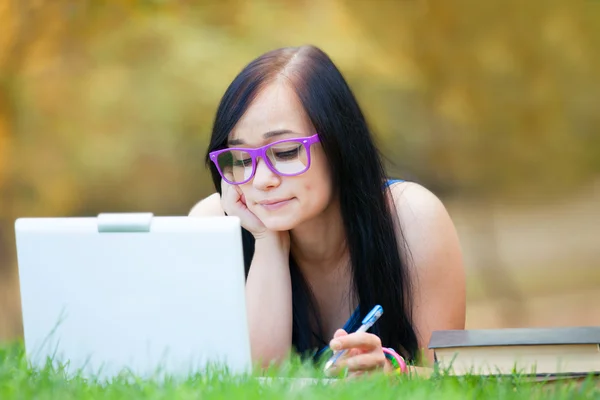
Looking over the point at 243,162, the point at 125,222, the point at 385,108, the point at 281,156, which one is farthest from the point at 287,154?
the point at 385,108

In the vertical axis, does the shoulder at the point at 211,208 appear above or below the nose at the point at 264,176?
below

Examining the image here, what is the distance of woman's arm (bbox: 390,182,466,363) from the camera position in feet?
7.93

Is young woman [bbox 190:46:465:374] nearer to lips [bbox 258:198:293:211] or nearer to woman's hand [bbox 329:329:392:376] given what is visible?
lips [bbox 258:198:293:211]

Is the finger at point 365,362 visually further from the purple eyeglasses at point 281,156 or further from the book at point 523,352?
the purple eyeglasses at point 281,156

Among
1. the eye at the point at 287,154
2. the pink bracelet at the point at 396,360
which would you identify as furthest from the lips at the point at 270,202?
the pink bracelet at the point at 396,360

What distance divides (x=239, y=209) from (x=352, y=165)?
0.35 meters

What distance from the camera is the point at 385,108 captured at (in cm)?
508

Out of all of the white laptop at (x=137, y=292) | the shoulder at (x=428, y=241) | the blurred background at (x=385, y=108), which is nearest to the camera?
the white laptop at (x=137, y=292)

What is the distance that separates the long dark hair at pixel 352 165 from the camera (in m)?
2.33

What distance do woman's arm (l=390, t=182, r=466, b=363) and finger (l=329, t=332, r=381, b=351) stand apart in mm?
555

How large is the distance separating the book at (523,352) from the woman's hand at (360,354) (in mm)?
169

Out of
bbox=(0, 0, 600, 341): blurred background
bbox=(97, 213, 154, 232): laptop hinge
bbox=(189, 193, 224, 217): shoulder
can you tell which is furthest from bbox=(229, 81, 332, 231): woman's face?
bbox=(0, 0, 600, 341): blurred background

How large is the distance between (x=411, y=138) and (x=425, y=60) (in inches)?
17.0

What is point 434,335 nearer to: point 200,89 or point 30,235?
point 30,235
